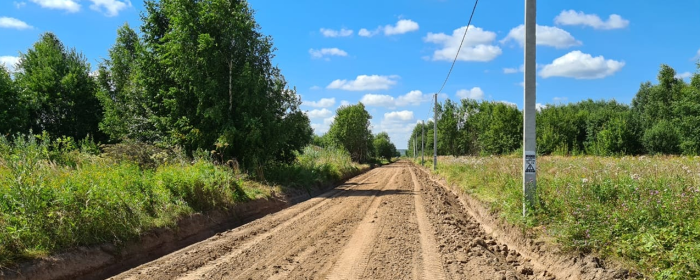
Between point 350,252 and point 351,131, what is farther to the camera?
point 351,131

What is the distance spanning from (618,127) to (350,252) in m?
58.7

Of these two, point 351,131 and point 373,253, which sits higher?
point 351,131

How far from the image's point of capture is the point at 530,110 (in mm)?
8102

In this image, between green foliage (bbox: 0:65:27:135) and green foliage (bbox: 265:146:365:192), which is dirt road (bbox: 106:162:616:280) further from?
green foliage (bbox: 0:65:27:135)

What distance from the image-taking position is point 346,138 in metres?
63.6

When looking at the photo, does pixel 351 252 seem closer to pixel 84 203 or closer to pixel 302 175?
pixel 84 203

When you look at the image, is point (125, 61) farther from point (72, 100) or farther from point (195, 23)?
point (195, 23)

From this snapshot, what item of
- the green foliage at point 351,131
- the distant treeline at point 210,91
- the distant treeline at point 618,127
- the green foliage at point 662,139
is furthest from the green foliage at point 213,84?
the green foliage at point 662,139

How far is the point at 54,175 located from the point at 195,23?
10922mm

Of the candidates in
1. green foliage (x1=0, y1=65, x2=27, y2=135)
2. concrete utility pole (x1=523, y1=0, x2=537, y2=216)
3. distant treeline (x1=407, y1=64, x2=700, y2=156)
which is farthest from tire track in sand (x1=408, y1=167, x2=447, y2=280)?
distant treeline (x1=407, y1=64, x2=700, y2=156)

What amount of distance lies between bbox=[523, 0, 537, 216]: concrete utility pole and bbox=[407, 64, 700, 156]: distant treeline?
33514 mm

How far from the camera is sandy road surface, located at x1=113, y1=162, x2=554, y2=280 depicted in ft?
18.9

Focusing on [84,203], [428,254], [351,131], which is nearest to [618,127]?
[351,131]

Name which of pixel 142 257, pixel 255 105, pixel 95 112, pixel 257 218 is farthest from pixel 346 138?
pixel 142 257
